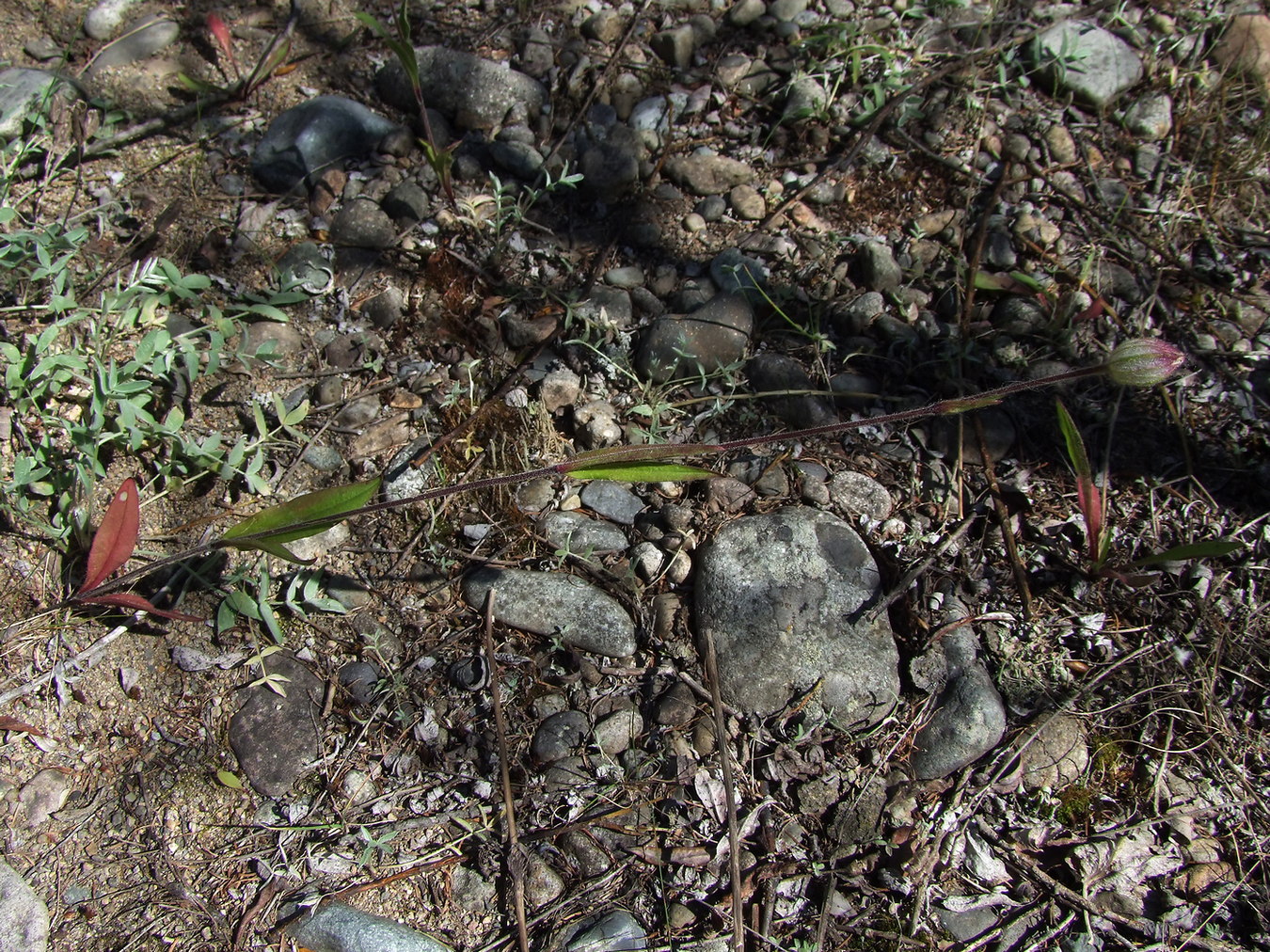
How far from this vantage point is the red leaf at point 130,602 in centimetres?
173

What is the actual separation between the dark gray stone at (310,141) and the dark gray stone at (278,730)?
55.9 inches

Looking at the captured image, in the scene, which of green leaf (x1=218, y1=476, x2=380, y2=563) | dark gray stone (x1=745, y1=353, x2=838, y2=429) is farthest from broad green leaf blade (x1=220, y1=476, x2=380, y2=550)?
dark gray stone (x1=745, y1=353, x2=838, y2=429)

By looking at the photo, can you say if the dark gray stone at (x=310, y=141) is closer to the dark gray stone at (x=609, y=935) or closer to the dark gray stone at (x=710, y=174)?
the dark gray stone at (x=710, y=174)

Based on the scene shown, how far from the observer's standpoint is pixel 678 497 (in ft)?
6.72

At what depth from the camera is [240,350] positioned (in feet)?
6.97

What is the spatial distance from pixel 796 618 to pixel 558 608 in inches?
20.5

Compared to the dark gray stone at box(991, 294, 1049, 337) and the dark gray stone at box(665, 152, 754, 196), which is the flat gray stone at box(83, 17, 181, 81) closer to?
the dark gray stone at box(665, 152, 754, 196)

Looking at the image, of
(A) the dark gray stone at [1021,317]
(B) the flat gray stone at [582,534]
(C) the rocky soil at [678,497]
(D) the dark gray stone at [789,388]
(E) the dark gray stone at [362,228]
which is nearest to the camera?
(C) the rocky soil at [678,497]

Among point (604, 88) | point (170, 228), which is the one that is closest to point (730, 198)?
point (604, 88)

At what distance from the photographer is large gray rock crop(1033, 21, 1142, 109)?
2598 millimetres

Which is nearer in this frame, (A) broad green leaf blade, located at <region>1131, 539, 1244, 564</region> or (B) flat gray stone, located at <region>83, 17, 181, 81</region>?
(A) broad green leaf blade, located at <region>1131, 539, 1244, 564</region>

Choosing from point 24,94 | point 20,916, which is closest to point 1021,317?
point 20,916

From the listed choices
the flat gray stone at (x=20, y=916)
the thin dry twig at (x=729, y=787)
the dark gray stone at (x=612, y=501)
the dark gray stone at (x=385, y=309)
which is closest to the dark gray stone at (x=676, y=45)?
the dark gray stone at (x=385, y=309)

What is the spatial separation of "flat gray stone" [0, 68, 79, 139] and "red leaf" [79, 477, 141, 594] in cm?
139
